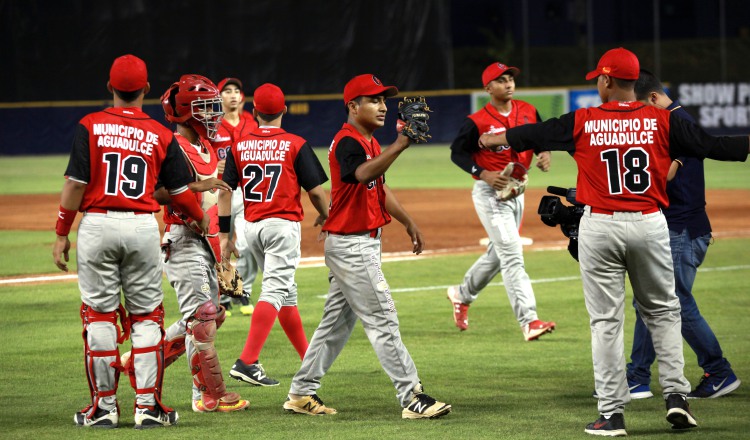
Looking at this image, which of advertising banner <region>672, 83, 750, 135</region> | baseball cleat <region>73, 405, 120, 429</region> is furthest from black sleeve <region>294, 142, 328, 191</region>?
advertising banner <region>672, 83, 750, 135</region>

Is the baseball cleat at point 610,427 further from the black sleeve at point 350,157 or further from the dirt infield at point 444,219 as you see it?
the dirt infield at point 444,219

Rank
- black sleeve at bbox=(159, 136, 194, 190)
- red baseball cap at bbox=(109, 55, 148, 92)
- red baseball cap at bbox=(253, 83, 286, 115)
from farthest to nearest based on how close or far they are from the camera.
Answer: red baseball cap at bbox=(253, 83, 286, 115), black sleeve at bbox=(159, 136, 194, 190), red baseball cap at bbox=(109, 55, 148, 92)

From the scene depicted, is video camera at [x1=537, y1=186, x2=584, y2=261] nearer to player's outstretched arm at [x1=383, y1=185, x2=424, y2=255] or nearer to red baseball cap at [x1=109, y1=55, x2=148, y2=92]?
player's outstretched arm at [x1=383, y1=185, x2=424, y2=255]

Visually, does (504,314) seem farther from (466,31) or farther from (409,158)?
(466,31)

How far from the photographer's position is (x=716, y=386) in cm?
732

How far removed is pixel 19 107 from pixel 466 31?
101 feet

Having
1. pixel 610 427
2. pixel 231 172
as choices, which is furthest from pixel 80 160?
pixel 610 427

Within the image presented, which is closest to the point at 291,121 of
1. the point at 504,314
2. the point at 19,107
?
the point at 19,107

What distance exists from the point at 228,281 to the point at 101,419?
1467 mm

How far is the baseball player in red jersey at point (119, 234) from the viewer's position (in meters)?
6.33

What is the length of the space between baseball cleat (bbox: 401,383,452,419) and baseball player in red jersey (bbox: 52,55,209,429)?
1432 mm

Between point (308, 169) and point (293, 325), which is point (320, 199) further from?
point (293, 325)

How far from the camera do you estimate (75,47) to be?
137 feet

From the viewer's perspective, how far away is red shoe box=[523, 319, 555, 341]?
948cm
